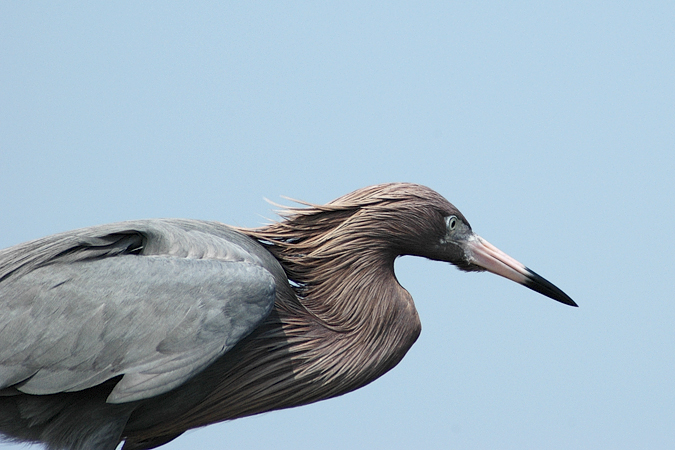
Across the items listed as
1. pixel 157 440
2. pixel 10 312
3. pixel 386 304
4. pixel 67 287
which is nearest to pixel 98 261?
pixel 67 287

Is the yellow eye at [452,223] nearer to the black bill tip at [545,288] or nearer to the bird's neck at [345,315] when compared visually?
the bird's neck at [345,315]

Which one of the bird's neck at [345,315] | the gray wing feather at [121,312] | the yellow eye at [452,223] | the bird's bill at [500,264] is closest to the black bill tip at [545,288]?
the bird's bill at [500,264]

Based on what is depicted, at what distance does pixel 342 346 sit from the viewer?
16.2ft

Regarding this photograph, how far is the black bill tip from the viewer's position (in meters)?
5.43

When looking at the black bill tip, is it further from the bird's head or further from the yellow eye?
the yellow eye

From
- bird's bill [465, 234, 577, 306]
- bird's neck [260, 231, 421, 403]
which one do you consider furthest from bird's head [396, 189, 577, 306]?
bird's neck [260, 231, 421, 403]

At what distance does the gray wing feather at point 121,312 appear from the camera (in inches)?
171

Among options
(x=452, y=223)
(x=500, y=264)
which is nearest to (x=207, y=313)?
Answer: (x=452, y=223)

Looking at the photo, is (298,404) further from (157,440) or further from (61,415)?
(61,415)

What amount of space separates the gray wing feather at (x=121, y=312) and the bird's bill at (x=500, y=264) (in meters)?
1.34

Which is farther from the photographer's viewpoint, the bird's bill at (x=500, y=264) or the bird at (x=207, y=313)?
the bird's bill at (x=500, y=264)

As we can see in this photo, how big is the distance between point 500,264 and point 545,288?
12.8 inches

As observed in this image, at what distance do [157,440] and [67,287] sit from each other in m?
1.17

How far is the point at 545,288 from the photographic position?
5.46 m
